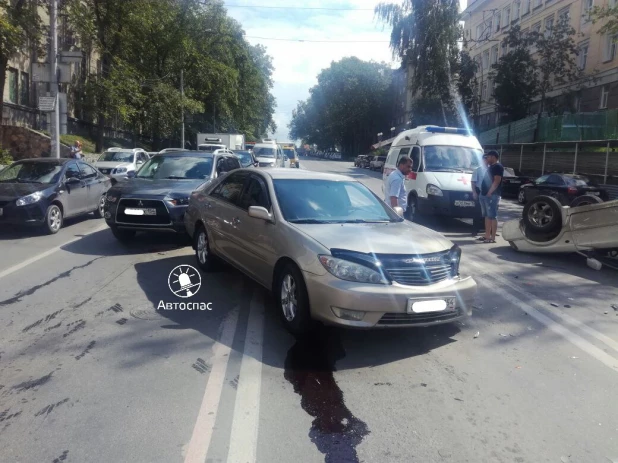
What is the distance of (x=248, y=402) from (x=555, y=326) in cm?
360

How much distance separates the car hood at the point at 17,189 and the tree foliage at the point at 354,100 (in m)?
70.5

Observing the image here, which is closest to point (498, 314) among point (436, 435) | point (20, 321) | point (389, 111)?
point (436, 435)

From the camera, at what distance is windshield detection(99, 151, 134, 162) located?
2289 centimetres

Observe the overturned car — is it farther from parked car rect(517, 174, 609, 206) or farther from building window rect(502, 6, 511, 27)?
building window rect(502, 6, 511, 27)

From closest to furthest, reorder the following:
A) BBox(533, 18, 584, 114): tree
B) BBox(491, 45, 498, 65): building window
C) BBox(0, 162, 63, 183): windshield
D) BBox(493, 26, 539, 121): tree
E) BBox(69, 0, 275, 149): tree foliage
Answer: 1. BBox(0, 162, 63, 183): windshield
2. BBox(69, 0, 275, 149): tree foliage
3. BBox(533, 18, 584, 114): tree
4. BBox(493, 26, 539, 121): tree
5. BBox(491, 45, 498, 65): building window

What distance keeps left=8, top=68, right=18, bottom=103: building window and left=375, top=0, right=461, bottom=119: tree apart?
22.4 metres

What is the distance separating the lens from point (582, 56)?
36.1 meters

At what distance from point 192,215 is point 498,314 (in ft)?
14.8

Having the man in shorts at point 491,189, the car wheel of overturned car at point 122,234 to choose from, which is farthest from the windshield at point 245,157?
the man in shorts at point 491,189

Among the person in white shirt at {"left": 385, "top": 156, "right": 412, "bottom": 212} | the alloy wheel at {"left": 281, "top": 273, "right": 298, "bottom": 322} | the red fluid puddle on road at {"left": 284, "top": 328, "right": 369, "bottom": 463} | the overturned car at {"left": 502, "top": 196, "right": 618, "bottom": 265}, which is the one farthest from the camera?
the person in white shirt at {"left": 385, "top": 156, "right": 412, "bottom": 212}

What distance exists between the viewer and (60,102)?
17.9 meters

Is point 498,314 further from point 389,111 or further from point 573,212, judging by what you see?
point 389,111

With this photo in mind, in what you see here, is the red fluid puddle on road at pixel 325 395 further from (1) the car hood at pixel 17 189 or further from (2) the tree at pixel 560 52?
(2) the tree at pixel 560 52

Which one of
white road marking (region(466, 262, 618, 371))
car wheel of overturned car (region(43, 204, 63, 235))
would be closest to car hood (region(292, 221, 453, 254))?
white road marking (region(466, 262, 618, 371))
